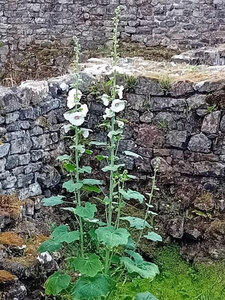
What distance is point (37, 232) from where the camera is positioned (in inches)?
179

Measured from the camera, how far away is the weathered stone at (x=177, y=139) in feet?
17.3

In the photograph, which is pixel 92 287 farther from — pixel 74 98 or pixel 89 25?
pixel 89 25

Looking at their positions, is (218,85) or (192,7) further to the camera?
(192,7)

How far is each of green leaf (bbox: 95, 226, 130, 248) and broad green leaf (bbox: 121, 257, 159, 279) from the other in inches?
6.7

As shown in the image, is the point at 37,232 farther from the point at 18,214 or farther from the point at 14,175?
the point at 14,175

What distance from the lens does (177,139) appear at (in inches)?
209

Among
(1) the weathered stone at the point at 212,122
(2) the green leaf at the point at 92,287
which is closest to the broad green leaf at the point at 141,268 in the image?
(2) the green leaf at the point at 92,287

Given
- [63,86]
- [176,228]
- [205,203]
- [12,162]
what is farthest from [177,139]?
[12,162]

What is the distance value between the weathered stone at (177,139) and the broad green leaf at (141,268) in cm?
203

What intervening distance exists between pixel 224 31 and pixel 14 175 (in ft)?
16.7

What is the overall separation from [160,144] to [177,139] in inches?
6.7

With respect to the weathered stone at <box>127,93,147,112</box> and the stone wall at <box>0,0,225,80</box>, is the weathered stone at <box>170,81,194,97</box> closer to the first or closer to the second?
the weathered stone at <box>127,93,147,112</box>

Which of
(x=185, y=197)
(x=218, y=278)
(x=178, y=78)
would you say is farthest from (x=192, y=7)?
(x=218, y=278)

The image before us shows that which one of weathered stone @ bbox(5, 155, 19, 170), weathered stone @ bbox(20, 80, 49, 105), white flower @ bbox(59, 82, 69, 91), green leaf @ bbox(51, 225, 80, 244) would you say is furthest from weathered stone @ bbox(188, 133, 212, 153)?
green leaf @ bbox(51, 225, 80, 244)
